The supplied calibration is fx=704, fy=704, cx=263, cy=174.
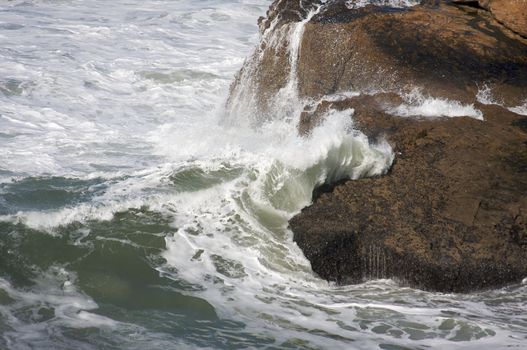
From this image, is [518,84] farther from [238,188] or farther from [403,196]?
[238,188]

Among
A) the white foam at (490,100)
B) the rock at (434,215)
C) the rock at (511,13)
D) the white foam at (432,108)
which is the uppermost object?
the rock at (511,13)

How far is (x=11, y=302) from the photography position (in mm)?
4367

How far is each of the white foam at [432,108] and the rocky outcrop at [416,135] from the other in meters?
0.05

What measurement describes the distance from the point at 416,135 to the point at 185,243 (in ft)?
6.59

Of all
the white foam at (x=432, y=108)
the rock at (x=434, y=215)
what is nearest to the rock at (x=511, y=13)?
the white foam at (x=432, y=108)

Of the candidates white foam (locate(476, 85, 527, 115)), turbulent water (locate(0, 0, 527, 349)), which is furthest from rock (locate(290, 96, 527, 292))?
white foam (locate(476, 85, 527, 115))

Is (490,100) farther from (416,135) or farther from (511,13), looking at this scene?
(511,13)

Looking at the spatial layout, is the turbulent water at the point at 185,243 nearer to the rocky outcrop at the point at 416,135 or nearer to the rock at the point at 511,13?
the rocky outcrop at the point at 416,135

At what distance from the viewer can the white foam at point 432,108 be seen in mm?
5824

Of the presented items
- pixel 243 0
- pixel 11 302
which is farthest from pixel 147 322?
pixel 243 0

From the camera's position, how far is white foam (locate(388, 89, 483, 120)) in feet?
19.1

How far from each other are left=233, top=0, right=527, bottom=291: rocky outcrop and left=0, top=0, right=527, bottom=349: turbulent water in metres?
0.15

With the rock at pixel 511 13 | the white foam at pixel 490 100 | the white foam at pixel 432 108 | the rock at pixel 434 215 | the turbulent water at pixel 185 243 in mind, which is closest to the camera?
the turbulent water at pixel 185 243

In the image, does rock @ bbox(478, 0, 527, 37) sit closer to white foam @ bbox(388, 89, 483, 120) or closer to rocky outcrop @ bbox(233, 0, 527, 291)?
rocky outcrop @ bbox(233, 0, 527, 291)
